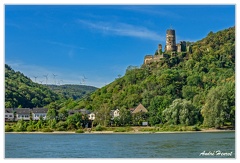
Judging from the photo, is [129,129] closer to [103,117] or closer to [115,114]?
[103,117]

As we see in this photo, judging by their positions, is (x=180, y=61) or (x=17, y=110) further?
(x=180, y=61)

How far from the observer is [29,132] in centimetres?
3506

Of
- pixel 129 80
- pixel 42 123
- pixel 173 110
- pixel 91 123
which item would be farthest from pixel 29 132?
pixel 129 80

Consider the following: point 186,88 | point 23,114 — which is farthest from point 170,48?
point 23,114

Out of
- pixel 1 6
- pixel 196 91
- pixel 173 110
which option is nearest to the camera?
pixel 1 6

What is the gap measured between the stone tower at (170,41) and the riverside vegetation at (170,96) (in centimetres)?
287

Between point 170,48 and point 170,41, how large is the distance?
108 cm

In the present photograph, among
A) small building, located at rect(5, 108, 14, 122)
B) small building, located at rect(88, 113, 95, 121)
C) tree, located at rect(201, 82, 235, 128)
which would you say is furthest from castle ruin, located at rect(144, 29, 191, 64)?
tree, located at rect(201, 82, 235, 128)

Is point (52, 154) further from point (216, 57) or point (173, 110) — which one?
point (216, 57)

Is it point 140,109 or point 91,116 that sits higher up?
point 140,109

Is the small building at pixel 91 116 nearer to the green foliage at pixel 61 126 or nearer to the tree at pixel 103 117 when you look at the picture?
the tree at pixel 103 117

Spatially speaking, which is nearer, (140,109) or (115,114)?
(115,114)

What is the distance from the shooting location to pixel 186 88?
4228 cm

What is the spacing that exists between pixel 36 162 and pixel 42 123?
26.8 m
